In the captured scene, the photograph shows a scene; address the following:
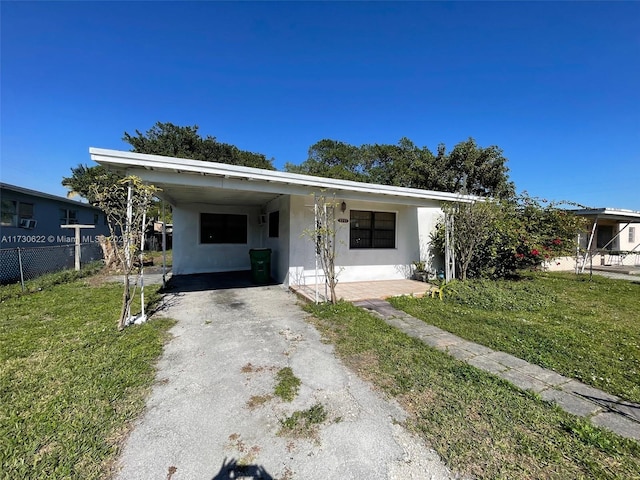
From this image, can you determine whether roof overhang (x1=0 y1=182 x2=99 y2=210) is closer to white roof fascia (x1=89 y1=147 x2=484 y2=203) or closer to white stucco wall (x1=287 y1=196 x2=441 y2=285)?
white roof fascia (x1=89 y1=147 x2=484 y2=203)

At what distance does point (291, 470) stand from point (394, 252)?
7.35m

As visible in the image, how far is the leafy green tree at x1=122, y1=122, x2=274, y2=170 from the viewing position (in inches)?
842

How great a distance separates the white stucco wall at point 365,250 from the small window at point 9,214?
9.61 metres

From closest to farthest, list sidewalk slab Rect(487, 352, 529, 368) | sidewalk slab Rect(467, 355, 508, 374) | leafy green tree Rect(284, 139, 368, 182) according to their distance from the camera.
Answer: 1. sidewalk slab Rect(467, 355, 508, 374)
2. sidewalk slab Rect(487, 352, 529, 368)
3. leafy green tree Rect(284, 139, 368, 182)

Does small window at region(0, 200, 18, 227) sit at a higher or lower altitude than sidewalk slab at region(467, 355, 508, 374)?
higher

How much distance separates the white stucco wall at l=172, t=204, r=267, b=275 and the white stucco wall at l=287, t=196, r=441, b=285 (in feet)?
10.3

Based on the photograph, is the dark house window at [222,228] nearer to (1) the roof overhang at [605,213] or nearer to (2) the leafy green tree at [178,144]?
(1) the roof overhang at [605,213]

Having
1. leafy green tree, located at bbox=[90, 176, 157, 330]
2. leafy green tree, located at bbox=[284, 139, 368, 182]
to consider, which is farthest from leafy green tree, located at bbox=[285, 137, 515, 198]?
leafy green tree, located at bbox=[90, 176, 157, 330]

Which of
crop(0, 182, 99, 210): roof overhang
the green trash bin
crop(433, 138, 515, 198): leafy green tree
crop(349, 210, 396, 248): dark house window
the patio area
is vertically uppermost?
crop(433, 138, 515, 198): leafy green tree

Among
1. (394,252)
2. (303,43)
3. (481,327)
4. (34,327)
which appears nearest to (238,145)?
(303,43)

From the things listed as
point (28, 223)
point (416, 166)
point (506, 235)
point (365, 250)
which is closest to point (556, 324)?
point (506, 235)

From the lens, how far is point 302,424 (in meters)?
2.15

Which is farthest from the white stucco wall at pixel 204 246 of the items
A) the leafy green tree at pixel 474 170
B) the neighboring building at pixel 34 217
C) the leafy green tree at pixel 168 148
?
the leafy green tree at pixel 474 170

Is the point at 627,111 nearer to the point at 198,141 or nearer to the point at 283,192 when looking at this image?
the point at 283,192
